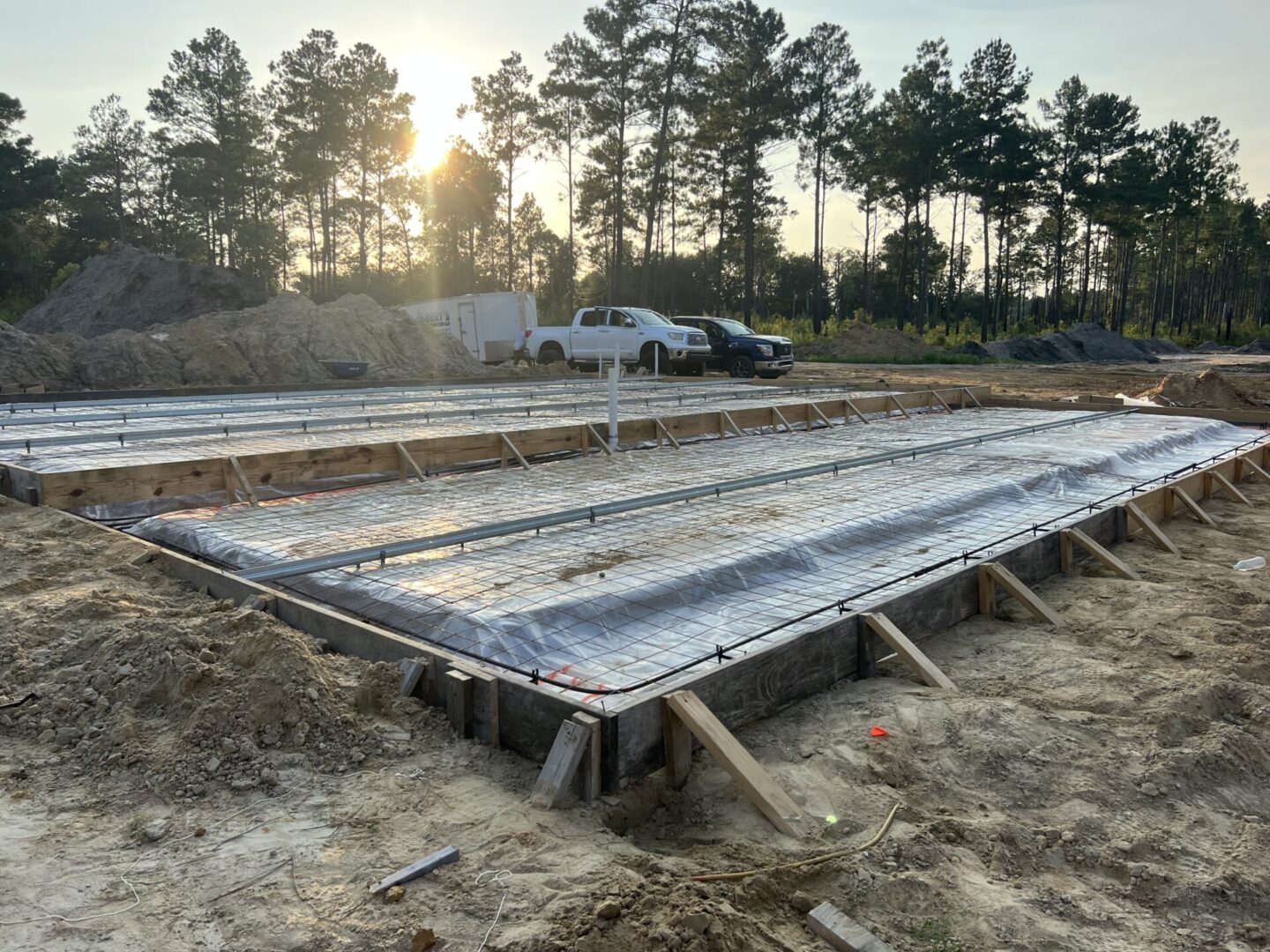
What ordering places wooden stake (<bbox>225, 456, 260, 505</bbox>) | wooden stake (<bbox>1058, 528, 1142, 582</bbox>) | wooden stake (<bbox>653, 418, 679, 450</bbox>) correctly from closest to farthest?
wooden stake (<bbox>1058, 528, 1142, 582</bbox>)
wooden stake (<bbox>225, 456, 260, 505</bbox>)
wooden stake (<bbox>653, 418, 679, 450</bbox>)

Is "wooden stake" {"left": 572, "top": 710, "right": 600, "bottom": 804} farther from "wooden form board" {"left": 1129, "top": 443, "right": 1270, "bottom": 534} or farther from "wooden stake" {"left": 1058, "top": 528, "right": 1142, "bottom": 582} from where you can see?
"wooden form board" {"left": 1129, "top": 443, "right": 1270, "bottom": 534}

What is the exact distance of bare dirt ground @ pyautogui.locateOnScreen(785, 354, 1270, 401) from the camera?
704 inches

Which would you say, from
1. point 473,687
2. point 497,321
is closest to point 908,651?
point 473,687

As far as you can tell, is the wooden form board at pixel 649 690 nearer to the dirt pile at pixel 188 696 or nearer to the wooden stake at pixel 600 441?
the dirt pile at pixel 188 696

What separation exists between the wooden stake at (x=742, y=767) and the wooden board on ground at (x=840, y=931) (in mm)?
361

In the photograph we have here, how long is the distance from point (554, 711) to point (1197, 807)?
6.92 ft

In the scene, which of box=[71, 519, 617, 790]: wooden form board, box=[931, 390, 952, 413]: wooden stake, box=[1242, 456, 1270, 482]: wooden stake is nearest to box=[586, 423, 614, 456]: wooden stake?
box=[71, 519, 617, 790]: wooden form board

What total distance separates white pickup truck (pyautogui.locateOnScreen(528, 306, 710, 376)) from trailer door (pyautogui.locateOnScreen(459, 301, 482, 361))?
6.26 meters

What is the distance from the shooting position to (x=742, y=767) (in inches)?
108

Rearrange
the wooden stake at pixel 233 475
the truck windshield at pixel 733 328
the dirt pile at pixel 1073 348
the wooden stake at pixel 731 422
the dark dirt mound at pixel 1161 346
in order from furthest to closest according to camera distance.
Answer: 1. the dark dirt mound at pixel 1161 346
2. the dirt pile at pixel 1073 348
3. the truck windshield at pixel 733 328
4. the wooden stake at pixel 731 422
5. the wooden stake at pixel 233 475

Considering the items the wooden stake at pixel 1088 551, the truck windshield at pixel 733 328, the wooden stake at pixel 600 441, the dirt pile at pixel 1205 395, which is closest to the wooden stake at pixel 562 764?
the wooden stake at pixel 1088 551

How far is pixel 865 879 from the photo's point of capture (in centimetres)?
239

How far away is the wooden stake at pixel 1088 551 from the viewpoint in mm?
5215

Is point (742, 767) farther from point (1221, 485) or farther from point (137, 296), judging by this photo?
point (137, 296)
